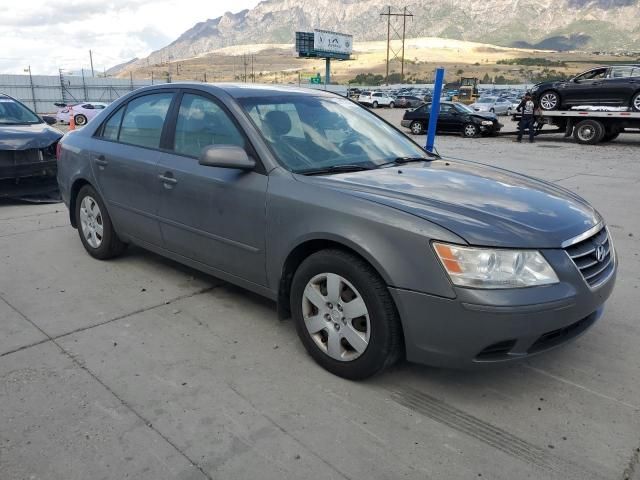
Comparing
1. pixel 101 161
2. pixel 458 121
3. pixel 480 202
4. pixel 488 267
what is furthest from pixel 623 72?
pixel 488 267

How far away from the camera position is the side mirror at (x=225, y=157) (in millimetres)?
3322

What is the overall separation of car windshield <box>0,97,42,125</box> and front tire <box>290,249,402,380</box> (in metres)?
6.82

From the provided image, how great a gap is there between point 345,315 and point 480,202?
3.11 feet

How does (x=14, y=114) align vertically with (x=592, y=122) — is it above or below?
above

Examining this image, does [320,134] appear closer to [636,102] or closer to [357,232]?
[357,232]

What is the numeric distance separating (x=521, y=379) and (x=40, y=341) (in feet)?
9.58

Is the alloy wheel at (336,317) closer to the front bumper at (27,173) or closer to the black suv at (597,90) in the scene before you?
the front bumper at (27,173)

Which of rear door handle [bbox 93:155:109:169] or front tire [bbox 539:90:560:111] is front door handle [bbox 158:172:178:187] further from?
front tire [bbox 539:90:560:111]

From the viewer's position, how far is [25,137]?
24.5 ft

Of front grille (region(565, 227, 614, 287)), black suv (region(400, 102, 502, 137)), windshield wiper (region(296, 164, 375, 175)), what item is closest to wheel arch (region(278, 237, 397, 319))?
windshield wiper (region(296, 164, 375, 175))

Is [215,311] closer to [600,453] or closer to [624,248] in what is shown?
[600,453]

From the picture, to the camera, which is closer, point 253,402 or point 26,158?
point 253,402

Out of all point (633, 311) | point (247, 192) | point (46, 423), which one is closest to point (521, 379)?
point (633, 311)

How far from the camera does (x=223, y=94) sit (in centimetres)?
381
